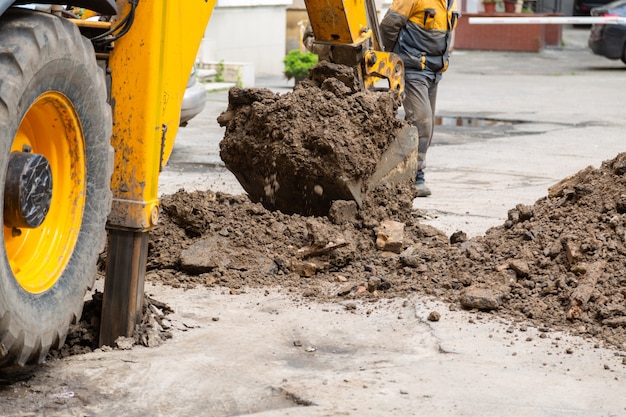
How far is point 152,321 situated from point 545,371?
70.3 inches

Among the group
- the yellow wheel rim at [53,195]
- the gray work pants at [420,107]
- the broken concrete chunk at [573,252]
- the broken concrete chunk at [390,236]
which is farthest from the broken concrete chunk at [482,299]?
the gray work pants at [420,107]

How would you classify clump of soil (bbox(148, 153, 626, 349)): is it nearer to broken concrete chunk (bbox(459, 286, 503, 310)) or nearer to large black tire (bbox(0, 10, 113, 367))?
broken concrete chunk (bbox(459, 286, 503, 310))

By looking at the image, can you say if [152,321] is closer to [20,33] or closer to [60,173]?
[60,173]

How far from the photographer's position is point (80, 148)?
4.32 m

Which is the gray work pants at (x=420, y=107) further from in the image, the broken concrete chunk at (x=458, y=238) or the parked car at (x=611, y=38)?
the parked car at (x=611, y=38)

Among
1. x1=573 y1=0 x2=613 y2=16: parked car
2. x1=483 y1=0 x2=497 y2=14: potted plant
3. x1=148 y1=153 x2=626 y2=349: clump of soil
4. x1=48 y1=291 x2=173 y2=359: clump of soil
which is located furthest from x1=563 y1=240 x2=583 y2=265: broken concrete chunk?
x1=573 y1=0 x2=613 y2=16: parked car

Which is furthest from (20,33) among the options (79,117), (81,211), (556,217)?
(556,217)

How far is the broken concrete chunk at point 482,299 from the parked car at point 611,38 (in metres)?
17.5

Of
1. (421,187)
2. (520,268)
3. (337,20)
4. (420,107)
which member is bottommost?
(421,187)

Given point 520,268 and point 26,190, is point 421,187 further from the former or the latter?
point 26,190

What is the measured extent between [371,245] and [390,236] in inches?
5.8

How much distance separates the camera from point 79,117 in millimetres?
4254

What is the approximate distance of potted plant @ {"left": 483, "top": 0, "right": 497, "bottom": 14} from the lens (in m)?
29.0

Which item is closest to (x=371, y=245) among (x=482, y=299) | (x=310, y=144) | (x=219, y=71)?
(x=310, y=144)
